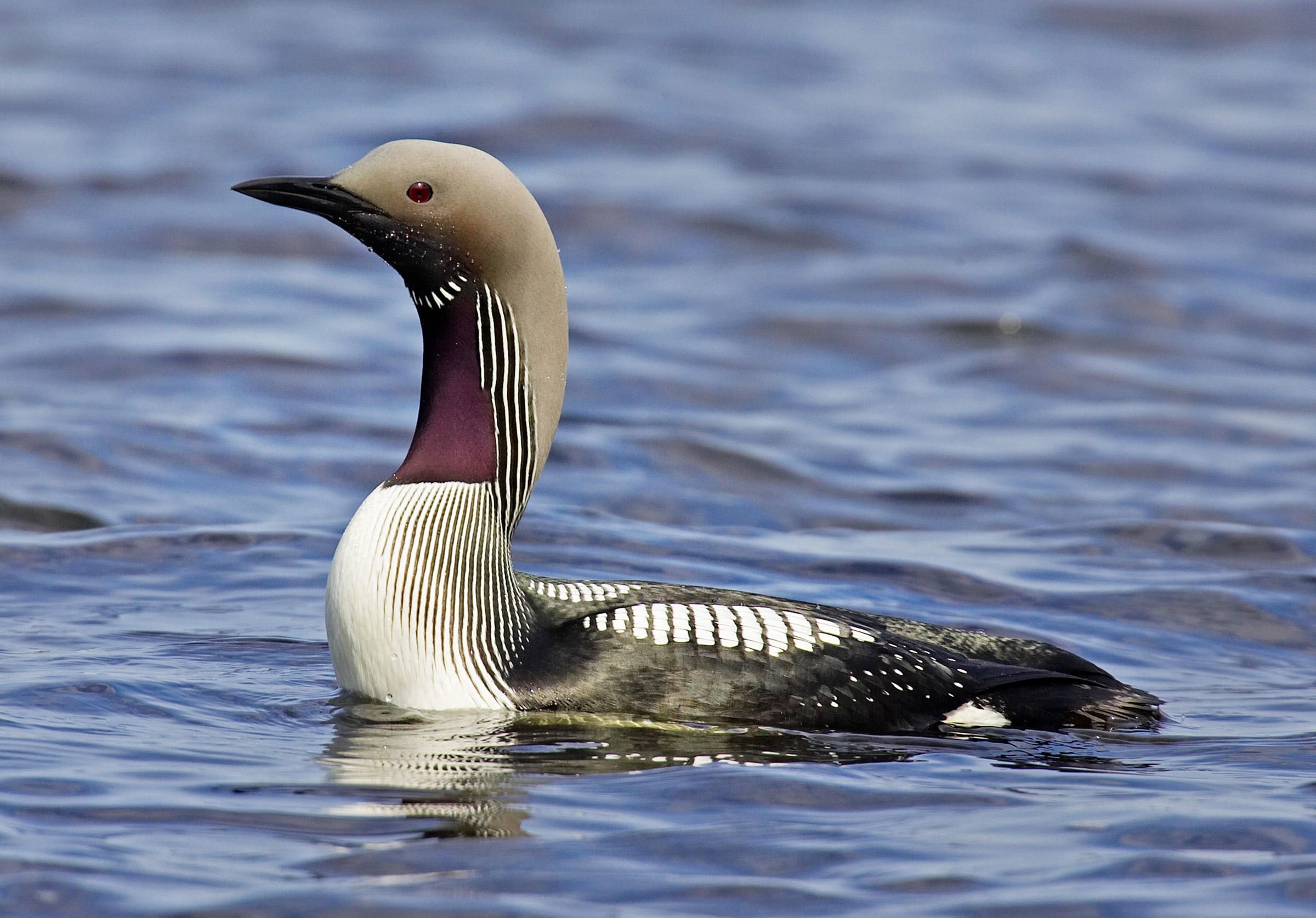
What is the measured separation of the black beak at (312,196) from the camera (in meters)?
5.16

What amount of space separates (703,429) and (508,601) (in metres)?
4.33

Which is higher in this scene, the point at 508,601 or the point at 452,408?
the point at 452,408

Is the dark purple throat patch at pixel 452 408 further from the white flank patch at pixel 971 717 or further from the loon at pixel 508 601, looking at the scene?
the white flank patch at pixel 971 717

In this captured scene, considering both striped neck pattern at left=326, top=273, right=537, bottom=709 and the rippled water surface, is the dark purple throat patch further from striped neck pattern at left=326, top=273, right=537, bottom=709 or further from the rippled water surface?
the rippled water surface

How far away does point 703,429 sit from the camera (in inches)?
370

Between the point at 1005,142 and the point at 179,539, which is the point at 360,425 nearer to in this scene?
the point at 179,539

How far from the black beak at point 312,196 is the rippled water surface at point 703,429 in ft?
4.19

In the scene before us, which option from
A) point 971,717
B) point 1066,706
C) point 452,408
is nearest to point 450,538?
point 452,408

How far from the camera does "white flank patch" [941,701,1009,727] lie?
206 inches

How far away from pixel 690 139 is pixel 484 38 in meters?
3.52

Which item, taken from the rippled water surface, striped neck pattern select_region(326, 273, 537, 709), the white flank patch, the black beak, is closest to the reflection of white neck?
striped neck pattern select_region(326, 273, 537, 709)

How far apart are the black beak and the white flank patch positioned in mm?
1961

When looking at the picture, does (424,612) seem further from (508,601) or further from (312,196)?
(312,196)

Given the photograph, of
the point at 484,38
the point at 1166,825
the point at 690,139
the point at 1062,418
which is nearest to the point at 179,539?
the point at 1166,825
